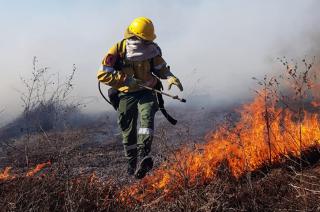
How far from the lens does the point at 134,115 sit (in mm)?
5930

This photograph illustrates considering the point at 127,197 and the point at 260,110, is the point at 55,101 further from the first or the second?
the point at 260,110

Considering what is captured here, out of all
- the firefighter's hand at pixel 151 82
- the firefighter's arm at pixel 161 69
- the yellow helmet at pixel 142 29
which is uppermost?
the yellow helmet at pixel 142 29

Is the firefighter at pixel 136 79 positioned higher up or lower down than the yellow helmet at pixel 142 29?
lower down

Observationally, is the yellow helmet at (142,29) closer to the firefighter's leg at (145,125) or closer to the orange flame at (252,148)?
the firefighter's leg at (145,125)

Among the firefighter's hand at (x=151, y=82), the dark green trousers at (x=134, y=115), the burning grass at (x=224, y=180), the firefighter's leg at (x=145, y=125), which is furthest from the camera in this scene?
the firefighter's hand at (x=151, y=82)

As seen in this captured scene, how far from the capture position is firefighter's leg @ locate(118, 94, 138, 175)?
19.1 ft

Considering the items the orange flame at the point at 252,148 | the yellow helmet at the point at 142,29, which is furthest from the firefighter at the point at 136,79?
the orange flame at the point at 252,148

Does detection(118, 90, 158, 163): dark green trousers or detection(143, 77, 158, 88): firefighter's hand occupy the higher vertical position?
detection(143, 77, 158, 88): firefighter's hand

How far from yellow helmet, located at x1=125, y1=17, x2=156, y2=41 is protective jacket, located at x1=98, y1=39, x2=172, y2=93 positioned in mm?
151

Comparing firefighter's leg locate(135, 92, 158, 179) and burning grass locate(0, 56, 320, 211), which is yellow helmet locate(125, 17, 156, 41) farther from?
burning grass locate(0, 56, 320, 211)

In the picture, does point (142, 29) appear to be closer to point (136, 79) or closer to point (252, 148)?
point (136, 79)

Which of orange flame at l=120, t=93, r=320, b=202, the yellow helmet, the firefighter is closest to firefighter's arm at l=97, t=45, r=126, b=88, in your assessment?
the firefighter

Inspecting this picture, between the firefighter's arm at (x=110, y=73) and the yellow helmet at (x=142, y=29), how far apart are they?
0.31m

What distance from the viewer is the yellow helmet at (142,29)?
5.52 metres
